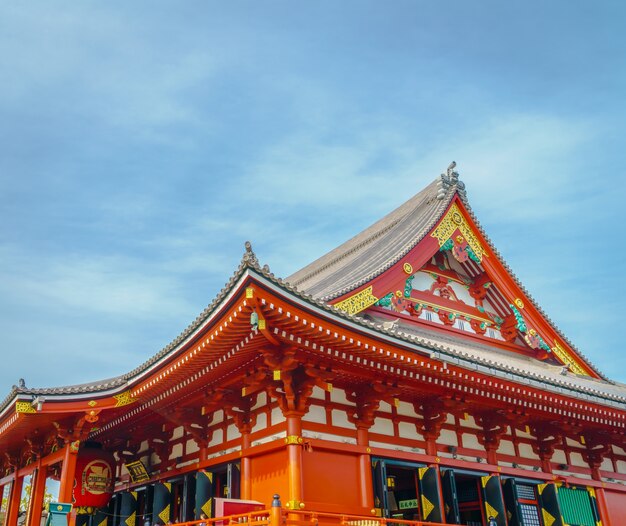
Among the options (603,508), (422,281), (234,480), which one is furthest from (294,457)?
(603,508)

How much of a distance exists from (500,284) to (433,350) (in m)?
7.34

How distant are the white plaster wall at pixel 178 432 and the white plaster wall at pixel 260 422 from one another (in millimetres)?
3341

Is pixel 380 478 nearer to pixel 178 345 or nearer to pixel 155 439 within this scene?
pixel 178 345

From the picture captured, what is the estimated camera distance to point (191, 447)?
1466cm

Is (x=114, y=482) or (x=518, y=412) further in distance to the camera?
(x=114, y=482)

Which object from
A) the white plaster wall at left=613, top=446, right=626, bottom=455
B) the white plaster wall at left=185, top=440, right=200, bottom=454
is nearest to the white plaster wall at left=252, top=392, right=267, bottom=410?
the white plaster wall at left=185, top=440, right=200, bottom=454

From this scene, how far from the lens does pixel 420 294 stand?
56.0ft

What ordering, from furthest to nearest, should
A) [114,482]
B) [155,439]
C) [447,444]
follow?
[114,482] < [155,439] < [447,444]

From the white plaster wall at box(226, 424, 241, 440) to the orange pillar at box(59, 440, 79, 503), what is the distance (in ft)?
11.4

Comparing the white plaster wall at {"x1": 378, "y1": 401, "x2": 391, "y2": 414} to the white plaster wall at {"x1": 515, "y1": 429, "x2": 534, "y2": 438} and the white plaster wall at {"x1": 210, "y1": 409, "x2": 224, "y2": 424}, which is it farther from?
the white plaster wall at {"x1": 515, "y1": 429, "x2": 534, "y2": 438}

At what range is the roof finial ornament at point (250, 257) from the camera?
9.62 m

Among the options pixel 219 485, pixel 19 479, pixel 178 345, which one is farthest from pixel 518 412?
pixel 19 479

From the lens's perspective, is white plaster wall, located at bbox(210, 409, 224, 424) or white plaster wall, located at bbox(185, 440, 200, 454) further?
white plaster wall, located at bbox(185, 440, 200, 454)

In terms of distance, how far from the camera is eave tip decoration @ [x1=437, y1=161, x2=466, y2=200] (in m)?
18.6
